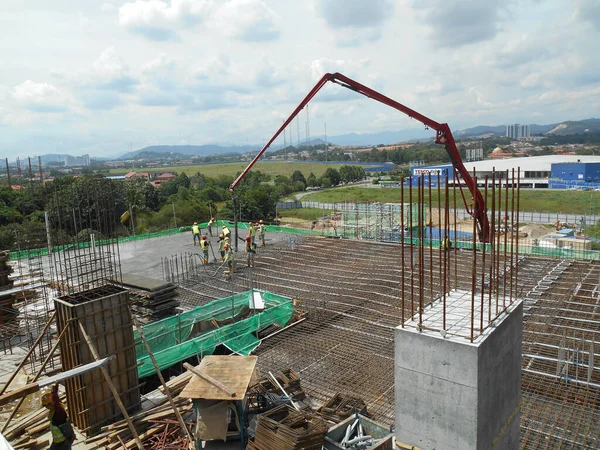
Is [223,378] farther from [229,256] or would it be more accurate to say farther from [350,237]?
[350,237]

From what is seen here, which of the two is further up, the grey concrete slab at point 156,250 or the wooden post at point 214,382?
the wooden post at point 214,382

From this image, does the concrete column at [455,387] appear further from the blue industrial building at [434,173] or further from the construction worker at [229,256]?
the construction worker at [229,256]

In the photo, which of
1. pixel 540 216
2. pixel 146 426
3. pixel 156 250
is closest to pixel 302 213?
pixel 540 216

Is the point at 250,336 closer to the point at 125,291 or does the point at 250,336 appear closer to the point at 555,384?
the point at 125,291

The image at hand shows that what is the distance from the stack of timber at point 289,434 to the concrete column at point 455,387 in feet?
4.69

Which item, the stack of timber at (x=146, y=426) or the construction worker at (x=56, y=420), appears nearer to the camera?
the construction worker at (x=56, y=420)

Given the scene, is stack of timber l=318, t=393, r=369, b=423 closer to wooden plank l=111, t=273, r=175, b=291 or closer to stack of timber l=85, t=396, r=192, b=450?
stack of timber l=85, t=396, r=192, b=450

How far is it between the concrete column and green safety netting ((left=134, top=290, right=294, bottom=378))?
5.86 meters

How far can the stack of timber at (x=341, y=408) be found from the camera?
7.40 metres

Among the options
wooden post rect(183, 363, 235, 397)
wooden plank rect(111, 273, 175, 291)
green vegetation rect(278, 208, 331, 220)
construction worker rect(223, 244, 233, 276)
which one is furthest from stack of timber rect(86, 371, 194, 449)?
green vegetation rect(278, 208, 331, 220)

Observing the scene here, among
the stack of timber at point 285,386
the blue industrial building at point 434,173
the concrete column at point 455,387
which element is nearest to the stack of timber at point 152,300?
the stack of timber at point 285,386

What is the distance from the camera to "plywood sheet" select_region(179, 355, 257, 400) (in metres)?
6.50

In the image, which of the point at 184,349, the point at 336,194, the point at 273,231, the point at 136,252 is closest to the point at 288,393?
the point at 184,349

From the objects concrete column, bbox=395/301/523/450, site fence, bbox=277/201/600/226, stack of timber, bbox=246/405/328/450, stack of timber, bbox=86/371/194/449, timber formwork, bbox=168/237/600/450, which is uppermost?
concrete column, bbox=395/301/523/450
